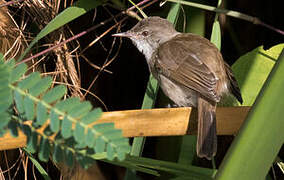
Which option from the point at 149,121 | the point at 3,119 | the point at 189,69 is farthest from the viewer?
the point at 189,69

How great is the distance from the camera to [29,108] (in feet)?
3.50

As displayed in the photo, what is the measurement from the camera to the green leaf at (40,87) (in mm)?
1094

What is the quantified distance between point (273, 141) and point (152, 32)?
1868 mm

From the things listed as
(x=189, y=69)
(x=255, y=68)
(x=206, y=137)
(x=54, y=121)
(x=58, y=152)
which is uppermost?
(x=54, y=121)

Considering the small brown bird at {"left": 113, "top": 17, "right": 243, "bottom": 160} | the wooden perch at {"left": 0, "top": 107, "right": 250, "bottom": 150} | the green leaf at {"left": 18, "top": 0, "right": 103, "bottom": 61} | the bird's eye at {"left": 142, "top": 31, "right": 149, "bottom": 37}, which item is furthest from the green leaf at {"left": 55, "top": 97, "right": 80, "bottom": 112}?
the bird's eye at {"left": 142, "top": 31, "right": 149, "bottom": 37}

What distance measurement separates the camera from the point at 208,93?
2.61 meters

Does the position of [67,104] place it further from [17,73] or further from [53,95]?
[17,73]

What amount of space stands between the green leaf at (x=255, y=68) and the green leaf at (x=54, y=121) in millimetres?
1699

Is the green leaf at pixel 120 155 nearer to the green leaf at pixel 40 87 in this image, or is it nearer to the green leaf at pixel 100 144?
the green leaf at pixel 100 144

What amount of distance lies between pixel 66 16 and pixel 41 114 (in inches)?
51.6

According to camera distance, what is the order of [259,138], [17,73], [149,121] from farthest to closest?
1. [149,121]
2. [259,138]
3. [17,73]

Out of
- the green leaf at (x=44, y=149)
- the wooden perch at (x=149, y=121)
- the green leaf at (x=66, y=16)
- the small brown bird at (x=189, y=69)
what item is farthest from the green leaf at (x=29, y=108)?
the small brown bird at (x=189, y=69)

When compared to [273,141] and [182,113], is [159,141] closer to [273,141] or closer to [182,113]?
[182,113]

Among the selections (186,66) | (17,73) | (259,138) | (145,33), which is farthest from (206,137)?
(17,73)
